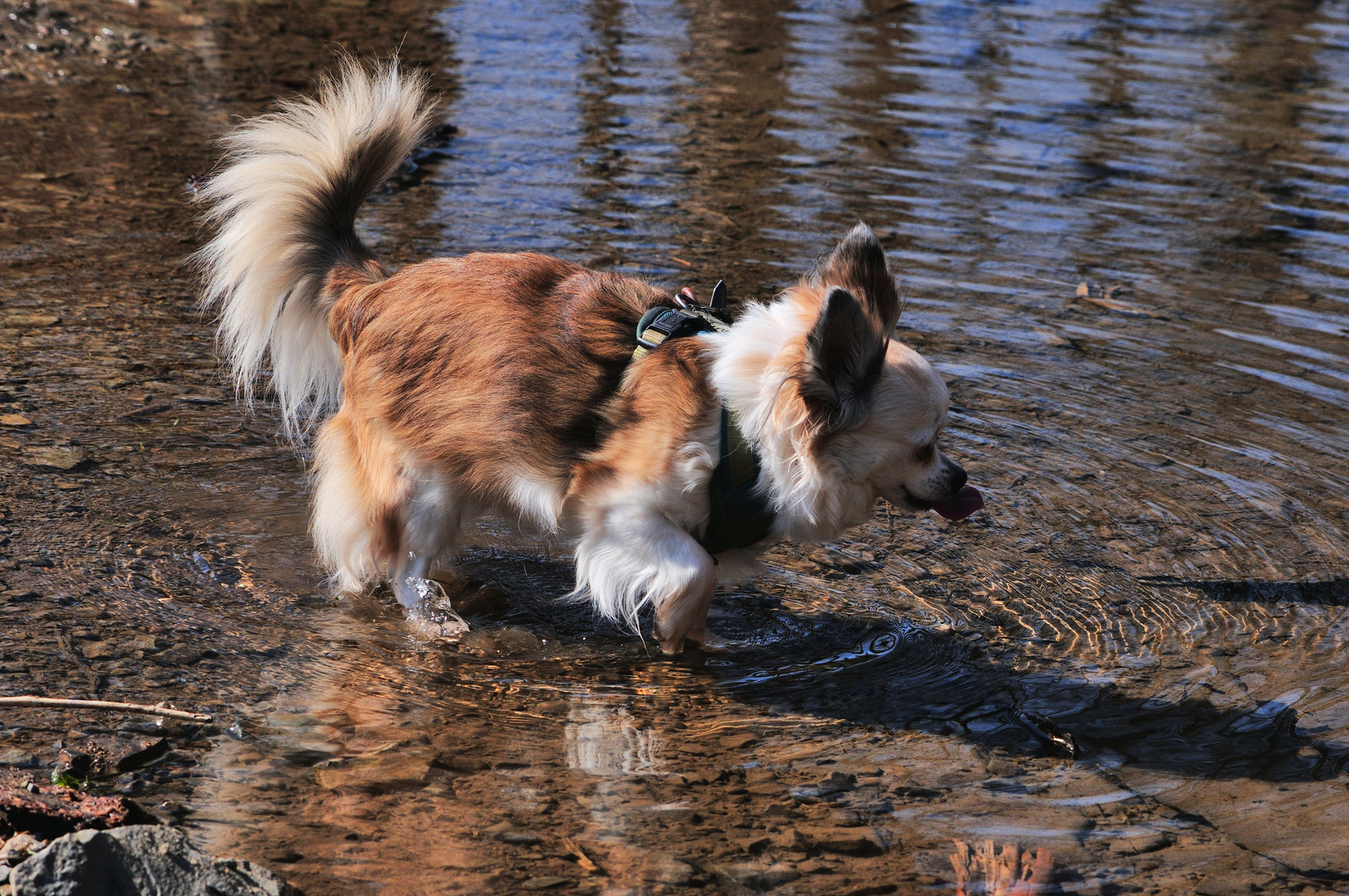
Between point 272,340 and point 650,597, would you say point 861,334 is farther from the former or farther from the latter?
point 272,340

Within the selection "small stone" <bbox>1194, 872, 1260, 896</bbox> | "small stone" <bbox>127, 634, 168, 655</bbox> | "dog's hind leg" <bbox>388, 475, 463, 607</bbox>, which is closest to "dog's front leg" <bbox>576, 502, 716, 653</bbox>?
"dog's hind leg" <bbox>388, 475, 463, 607</bbox>

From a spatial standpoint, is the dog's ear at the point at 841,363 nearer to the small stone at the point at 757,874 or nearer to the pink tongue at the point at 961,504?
the pink tongue at the point at 961,504

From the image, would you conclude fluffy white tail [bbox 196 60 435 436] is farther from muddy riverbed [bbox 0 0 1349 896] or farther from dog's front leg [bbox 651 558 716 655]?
dog's front leg [bbox 651 558 716 655]

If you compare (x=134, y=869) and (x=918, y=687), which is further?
(x=918, y=687)

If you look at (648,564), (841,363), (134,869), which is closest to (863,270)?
(841,363)

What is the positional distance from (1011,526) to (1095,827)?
183 centimetres

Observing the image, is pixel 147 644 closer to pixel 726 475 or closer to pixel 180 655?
pixel 180 655

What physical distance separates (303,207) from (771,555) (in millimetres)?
2143

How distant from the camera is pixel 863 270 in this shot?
12.5 ft

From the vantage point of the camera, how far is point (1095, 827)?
3330 mm

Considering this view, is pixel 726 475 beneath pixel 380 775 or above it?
above

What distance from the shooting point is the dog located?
12.4ft

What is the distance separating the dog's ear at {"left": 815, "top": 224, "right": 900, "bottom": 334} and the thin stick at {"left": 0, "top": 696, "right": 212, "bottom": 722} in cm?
222

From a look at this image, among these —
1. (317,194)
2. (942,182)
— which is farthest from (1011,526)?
(942,182)
